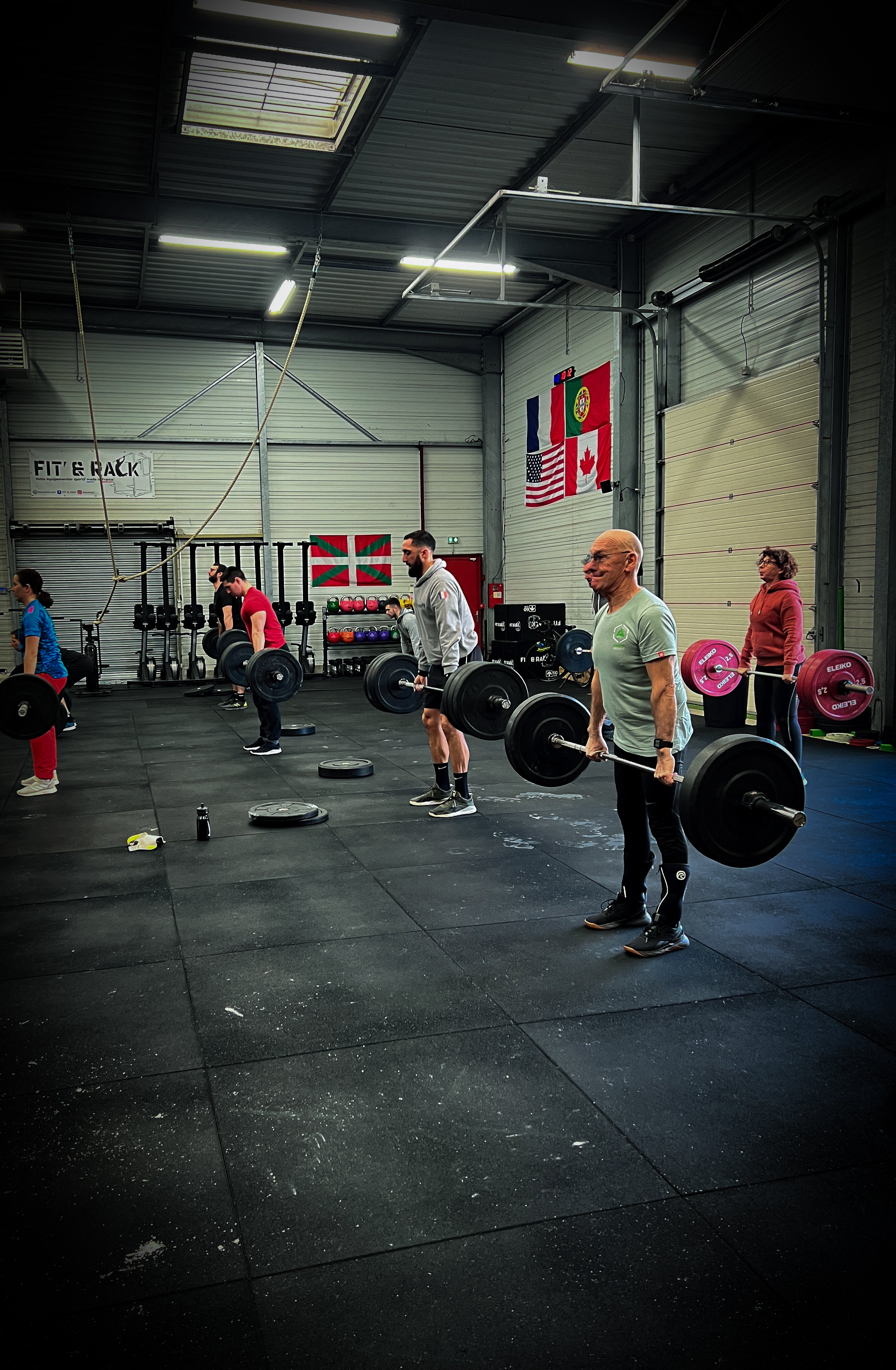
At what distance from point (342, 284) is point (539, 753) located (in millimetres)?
10636

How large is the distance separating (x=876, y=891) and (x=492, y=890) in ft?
5.11

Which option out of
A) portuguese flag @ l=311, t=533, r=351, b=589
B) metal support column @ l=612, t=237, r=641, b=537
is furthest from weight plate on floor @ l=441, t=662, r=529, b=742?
portuguese flag @ l=311, t=533, r=351, b=589

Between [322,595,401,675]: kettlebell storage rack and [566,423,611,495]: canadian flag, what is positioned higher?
[566,423,611,495]: canadian flag

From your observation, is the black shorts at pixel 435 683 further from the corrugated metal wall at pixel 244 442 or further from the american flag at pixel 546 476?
the corrugated metal wall at pixel 244 442

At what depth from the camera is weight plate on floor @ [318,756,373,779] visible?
646 cm

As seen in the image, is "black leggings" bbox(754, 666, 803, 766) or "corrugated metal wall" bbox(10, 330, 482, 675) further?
"corrugated metal wall" bbox(10, 330, 482, 675)

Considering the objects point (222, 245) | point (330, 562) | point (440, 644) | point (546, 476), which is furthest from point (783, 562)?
point (330, 562)

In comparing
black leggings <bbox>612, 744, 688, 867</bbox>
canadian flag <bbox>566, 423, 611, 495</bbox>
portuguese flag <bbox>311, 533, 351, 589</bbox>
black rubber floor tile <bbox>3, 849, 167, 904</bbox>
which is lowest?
→ black rubber floor tile <bbox>3, 849, 167, 904</bbox>

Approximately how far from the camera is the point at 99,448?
44.7 ft

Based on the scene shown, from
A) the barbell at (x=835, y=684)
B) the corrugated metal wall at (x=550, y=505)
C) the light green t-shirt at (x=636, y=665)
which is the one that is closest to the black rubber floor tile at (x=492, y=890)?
the light green t-shirt at (x=636, y=665)

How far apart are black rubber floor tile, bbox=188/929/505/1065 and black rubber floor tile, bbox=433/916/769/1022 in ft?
0.32

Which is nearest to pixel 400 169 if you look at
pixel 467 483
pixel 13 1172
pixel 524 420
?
pixel 524 420

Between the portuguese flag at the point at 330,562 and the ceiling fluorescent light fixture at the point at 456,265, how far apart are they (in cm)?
453

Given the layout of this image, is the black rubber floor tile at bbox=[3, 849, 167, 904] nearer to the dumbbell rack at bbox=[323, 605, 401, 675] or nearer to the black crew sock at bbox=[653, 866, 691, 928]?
the black crew sock at bbox=[653, 866, 691, 928]
